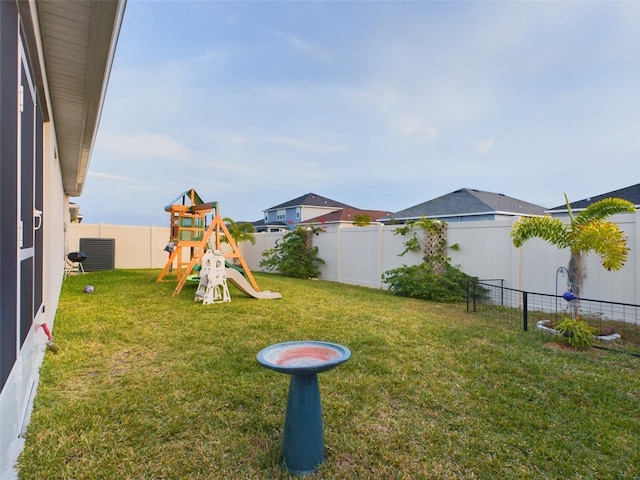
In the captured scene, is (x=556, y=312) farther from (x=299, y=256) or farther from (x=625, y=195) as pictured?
(x=625, y=195)

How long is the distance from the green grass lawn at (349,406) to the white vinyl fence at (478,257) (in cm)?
230

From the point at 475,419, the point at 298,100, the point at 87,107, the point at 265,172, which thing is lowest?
the point at 475,419

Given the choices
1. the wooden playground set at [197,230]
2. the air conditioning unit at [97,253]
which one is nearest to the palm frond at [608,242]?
the wooden playground set at [197,230]

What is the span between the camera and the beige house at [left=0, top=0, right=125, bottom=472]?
6.08ft

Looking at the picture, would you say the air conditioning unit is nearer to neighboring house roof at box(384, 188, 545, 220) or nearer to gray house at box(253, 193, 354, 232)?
neighboring house roof at box(384, 188, 545, 220)

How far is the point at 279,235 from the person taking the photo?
13.7 meters

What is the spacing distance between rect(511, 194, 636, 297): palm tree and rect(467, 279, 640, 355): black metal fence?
1.60ft

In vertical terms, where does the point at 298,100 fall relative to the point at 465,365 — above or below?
above

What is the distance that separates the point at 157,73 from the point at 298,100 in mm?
4748

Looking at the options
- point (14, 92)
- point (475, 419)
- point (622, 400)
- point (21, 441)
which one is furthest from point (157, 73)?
point (622, 400)

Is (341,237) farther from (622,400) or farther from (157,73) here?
(622,400)

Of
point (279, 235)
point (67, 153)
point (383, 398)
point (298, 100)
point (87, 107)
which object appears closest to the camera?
point (383, 398)

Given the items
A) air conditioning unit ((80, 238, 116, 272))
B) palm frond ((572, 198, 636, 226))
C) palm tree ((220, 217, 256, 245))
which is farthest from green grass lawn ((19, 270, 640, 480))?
palm tree ((220, 217, 256, 245))

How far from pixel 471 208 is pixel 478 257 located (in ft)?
36.1
